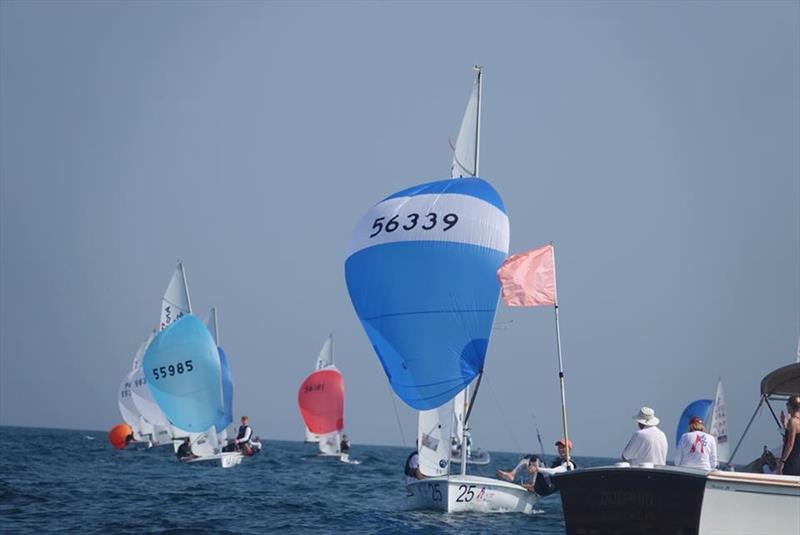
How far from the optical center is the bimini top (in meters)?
17.5

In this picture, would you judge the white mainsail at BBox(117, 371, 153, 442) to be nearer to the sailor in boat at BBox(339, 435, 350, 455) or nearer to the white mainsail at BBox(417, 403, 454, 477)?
the sailor in boat at BBox(339, 435, 350, 455)

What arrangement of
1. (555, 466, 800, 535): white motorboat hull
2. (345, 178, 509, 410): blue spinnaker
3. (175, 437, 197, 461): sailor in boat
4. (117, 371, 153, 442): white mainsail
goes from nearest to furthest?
(555, 466, 800, 535): white motorboat hull → (345, 178, 509, 410): blue spinnaker → (175, 437, 197, 461): sailor in boat → (117, 371, 153, 442): white mainsail

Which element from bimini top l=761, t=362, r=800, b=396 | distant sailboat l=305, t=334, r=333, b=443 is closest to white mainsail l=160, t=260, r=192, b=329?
distant sailboat l=305, t=334, r=333, b=443

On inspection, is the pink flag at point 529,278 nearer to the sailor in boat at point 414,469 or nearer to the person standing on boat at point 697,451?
the sailor in boat at point 414,469

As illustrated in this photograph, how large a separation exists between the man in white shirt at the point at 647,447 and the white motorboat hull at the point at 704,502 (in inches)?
33.1

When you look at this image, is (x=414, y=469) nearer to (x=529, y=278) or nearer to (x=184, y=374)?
(x=529, y=278)

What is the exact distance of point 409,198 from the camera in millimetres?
24953

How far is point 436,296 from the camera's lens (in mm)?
23594

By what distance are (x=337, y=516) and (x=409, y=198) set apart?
23.3 ft

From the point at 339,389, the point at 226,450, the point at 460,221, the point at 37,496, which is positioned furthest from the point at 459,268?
the point at 339,389

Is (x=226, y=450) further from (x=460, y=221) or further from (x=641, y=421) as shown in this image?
(x=641, y=421)

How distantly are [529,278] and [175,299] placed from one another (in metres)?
31.0

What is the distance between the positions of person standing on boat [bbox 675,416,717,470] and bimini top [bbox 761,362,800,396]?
2.38m

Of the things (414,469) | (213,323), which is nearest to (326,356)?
(213,323)
